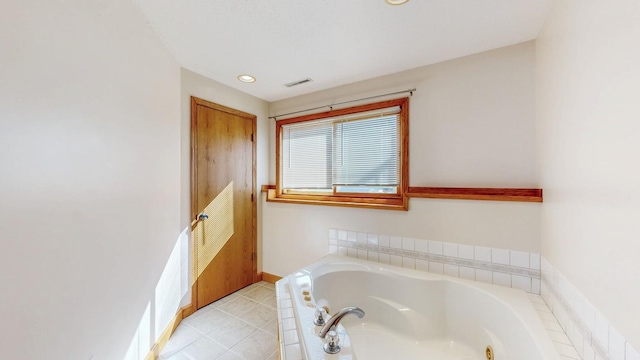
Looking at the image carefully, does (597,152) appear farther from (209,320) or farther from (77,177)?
(209,320)

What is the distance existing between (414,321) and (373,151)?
141 centimetres

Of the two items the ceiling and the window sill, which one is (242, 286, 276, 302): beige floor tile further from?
the ceiling

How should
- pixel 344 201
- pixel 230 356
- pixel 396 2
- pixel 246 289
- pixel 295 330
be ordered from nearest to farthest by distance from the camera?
1. pixel 295 330
2. pixel 396 2
3. pixel 230 356
4. pixel 344 201
5. pixel 246 289

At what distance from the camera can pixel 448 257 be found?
1.91 metres

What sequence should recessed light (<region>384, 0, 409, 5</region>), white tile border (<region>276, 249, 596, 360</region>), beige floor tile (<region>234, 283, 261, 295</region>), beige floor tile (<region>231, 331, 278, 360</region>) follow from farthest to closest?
1. beige floor tile (<region>234, 283, 261, 295</region>)
2. beige floor tile (<region>231, 331, 278, 360</region>)
3. recessed light (<region>384, 0, 409, 5</region>)
4. white tile border (<region>276, 249, 596, 360</region>)

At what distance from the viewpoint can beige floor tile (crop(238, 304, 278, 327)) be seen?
2125mm

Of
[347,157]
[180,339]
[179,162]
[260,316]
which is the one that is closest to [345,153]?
[347,157]

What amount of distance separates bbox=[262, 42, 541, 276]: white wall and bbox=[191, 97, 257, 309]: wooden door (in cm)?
120

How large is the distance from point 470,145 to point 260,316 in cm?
226

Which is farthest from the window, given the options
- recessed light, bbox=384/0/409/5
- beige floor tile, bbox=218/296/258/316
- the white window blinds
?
beige floor tile, bbox=218/296/258/316

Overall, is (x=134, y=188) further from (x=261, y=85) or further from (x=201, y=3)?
(x=261, y=85)

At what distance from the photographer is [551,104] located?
4.52 ft

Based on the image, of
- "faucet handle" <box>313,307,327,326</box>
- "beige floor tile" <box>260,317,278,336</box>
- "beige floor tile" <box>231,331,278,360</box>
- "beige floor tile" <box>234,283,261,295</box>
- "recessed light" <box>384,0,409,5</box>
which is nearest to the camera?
"faucet handle" <box>313,307,327,326</box>

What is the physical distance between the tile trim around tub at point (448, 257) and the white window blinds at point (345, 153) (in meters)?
0.48
